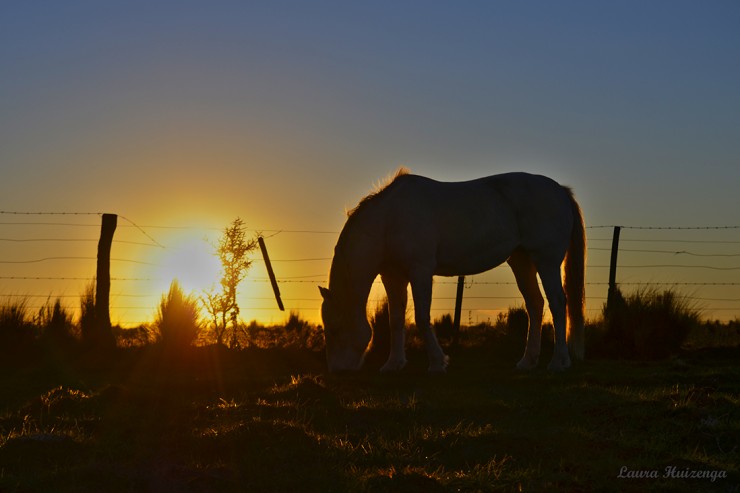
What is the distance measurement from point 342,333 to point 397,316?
963 millimetres

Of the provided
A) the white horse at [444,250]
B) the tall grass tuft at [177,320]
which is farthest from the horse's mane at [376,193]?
the tall grass tuft at [177,320]

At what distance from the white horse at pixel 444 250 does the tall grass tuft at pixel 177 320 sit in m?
3.33

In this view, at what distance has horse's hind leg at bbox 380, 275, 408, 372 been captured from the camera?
11.5 metres

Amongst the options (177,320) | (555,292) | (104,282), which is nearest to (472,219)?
(555,292)

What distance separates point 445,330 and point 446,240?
581 cm

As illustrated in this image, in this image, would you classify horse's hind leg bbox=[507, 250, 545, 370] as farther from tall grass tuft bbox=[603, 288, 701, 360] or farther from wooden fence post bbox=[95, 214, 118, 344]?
wooden fence post bbox=[95, 214, 118, 344]

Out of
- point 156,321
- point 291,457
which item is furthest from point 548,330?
point 291,457

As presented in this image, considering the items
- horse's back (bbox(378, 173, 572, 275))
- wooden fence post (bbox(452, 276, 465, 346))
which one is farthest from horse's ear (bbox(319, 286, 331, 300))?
wooden fence post (bbox(452, 276, 465, 346))

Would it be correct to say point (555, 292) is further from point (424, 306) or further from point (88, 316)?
point (88, 316)

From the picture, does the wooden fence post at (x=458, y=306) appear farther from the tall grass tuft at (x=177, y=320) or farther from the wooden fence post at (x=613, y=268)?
the tall grass tuft at (x=177, y=320)

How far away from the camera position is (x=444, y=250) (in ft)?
37.0

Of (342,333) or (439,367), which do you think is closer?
(439,367)

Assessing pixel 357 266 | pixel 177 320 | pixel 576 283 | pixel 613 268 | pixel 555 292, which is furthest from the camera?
pixel 613 268

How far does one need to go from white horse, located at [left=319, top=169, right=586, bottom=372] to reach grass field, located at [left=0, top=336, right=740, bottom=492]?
0.88m
